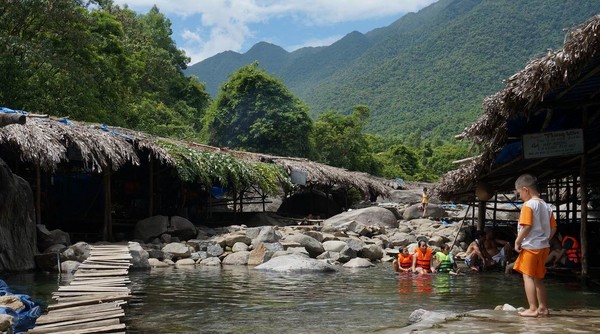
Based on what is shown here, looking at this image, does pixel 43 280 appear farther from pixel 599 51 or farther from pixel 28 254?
pixel 599 51

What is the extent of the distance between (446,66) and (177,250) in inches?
2494

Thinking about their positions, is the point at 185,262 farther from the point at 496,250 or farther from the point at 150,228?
the point at 496,250

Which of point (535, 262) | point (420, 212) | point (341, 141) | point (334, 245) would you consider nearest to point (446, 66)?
point (341, 141)

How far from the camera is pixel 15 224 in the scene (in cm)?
1188

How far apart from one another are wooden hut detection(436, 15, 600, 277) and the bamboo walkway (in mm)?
5388

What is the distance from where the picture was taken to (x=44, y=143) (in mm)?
13125

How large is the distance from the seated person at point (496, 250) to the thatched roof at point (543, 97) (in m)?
2.51

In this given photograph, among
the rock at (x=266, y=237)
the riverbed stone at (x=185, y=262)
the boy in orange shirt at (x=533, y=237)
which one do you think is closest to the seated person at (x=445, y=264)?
the rock at (x=266, y=237)

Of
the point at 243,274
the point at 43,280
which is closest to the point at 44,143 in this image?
the point at 43,280

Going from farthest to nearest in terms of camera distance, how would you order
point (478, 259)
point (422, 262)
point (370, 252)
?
1. point (370, 252)
2. point (478, 259)
3. point (422, 262)

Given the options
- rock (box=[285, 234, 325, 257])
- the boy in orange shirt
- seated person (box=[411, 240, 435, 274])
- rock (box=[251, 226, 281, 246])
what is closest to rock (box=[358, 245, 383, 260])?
rock (box=[285, 234, 325, 257])

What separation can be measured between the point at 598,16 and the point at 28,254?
10.4 metres

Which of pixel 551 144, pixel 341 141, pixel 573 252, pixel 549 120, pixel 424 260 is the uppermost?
pixel 341 141

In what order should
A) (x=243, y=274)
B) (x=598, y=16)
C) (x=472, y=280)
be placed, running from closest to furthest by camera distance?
(x=598, y=16)
(x=472, y=280)
(x=243, y=274)
